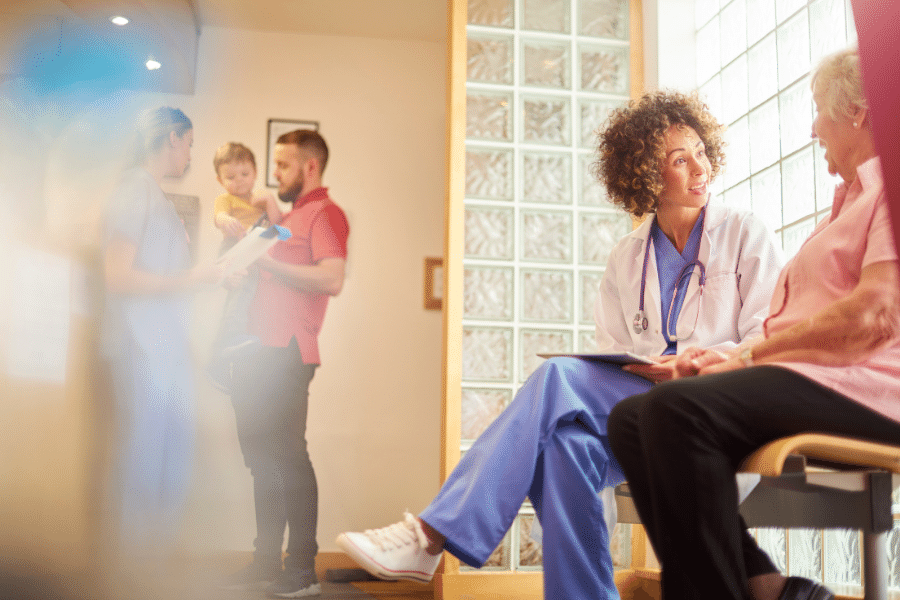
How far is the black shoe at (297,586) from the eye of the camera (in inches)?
94.0

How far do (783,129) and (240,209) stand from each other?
2.16 meters

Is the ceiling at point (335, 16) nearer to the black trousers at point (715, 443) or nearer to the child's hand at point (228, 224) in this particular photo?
the child's hand at point (228, 224)

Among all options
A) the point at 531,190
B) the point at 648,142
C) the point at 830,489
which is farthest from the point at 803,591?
the point at 531,190

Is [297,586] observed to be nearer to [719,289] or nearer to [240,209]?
[240,209]

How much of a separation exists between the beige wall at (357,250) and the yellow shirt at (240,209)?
0.16ft

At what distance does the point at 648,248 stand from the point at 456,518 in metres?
0.75

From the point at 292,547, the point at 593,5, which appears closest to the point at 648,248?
the point at 593,5

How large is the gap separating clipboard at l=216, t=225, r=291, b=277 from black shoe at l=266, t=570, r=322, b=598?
127 centimetres

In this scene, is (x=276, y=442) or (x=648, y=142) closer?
(x=648, y=142)

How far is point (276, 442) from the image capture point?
3.00 m

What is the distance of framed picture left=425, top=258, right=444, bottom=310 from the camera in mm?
3281

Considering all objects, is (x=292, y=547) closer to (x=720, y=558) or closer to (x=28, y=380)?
(x=28, y=380)

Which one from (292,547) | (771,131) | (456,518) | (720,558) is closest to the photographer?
(720,558)

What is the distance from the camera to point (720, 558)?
0.87 metres
